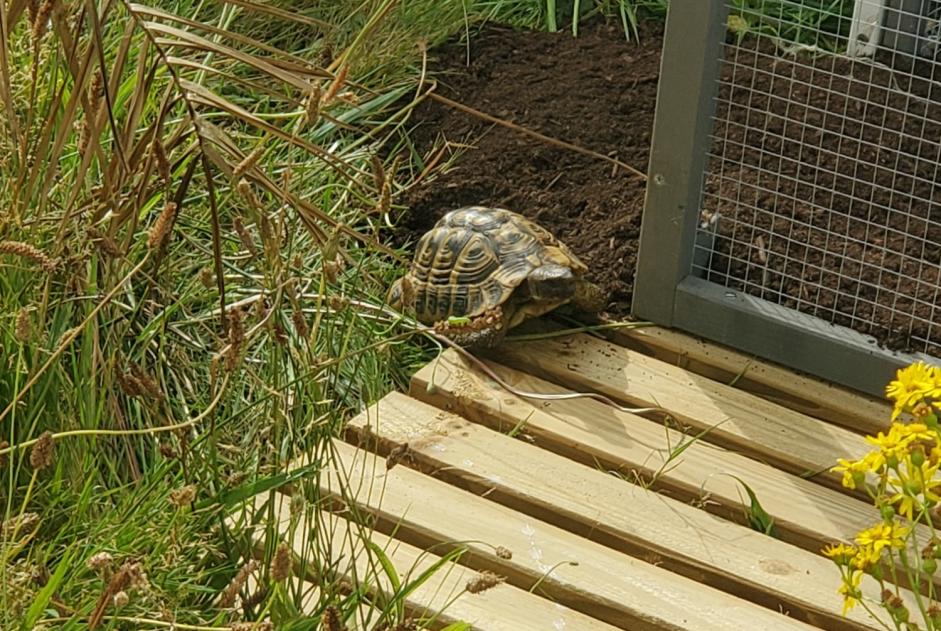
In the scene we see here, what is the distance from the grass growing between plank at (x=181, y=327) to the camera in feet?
7.39

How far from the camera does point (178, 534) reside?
2576 mm

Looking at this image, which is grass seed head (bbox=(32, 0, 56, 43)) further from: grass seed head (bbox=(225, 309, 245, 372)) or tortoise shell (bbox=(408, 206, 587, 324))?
tortoise shell (bbox=(408, 206, 587, 324))

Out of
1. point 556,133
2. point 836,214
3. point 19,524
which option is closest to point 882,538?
point 19,524

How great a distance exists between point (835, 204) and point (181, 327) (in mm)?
1671

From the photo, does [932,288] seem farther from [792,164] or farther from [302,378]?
[302,378]

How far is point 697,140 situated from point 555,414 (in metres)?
0.72

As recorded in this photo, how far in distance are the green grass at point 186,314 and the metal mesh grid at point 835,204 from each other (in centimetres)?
85

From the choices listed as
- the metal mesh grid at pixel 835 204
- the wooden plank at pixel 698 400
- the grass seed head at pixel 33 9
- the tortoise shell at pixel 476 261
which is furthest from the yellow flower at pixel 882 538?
the tortoise shell at pixel 476 261

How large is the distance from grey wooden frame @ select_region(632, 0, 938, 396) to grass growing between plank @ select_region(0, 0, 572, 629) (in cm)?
63

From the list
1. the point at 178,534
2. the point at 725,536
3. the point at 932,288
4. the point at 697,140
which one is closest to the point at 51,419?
the point at 178,534

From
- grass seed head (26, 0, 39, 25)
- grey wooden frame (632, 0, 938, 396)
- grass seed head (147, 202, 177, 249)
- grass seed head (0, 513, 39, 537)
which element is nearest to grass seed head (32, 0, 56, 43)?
grass seed head (26, 0, 39, 25)

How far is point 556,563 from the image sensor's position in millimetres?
3154

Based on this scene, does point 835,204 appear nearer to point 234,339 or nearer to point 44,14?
point 234,339

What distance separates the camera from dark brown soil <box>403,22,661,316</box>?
Result: 167 inches
